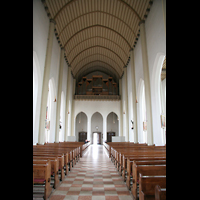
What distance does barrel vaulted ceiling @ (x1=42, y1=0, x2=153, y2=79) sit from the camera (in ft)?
35.7

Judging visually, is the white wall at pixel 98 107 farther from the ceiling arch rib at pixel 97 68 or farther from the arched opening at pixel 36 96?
the arched opening at pixel 36 96

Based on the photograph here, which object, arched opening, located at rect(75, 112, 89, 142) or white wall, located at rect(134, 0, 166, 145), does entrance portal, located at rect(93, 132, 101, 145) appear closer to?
arched opening, located at rect(75, 112, 89, 142)

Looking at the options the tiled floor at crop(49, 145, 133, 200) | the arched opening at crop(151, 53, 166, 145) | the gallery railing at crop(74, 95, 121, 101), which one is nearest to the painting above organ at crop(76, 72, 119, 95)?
the gallery railing at crop(74, 95, 121, 101)

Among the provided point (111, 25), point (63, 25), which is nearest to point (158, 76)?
→ point (111, 25)

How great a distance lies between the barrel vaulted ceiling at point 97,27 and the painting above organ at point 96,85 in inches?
115

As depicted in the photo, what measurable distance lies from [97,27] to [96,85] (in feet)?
32.7

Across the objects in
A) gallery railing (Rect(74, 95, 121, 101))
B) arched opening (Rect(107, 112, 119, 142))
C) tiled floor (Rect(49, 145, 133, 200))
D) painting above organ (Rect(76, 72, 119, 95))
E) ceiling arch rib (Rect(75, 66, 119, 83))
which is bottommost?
tiled floor (Rect(49, 145, 133, 200))

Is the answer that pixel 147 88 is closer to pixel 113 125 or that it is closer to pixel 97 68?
pixel 97 68

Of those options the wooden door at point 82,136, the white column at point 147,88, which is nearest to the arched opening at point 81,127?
the wooden door at point 82,136

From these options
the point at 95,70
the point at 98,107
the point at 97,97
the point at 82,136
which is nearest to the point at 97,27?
the point at 97,97

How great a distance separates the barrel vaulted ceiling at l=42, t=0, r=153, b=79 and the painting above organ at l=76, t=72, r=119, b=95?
2.93 meters

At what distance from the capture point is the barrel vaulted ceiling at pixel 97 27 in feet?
35.7
